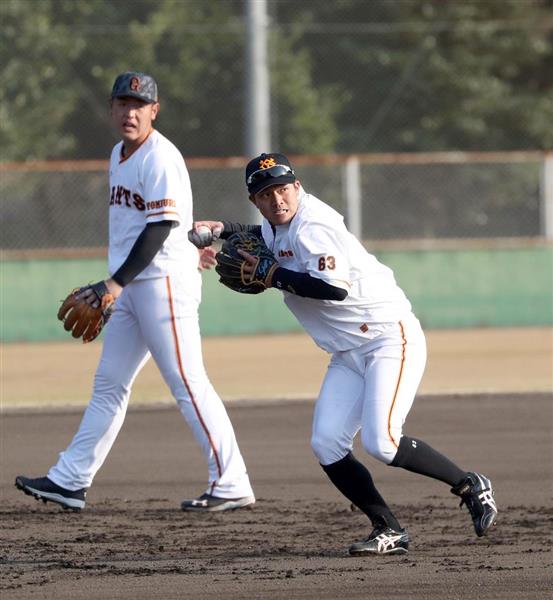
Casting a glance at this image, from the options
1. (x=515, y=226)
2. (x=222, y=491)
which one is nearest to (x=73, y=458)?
(x=222, y=491)

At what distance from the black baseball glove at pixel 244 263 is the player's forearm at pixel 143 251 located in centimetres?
Result: 58

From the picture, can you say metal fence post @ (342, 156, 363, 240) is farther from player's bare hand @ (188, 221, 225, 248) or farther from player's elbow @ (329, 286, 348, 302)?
player's elbow @ (329, 286, 348, 302)

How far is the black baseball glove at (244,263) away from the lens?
231 inches

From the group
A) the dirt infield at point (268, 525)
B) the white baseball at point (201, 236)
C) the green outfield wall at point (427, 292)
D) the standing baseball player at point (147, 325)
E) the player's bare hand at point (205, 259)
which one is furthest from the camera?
the green outfield wall at point (427, 292)

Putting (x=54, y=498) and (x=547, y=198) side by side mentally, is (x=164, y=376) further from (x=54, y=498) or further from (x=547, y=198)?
(x=547, y=198)

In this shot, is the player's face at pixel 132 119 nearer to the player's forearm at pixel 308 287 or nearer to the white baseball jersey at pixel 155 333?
the white baseball jersey at pixel 155 333

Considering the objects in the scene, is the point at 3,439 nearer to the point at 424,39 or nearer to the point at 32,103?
the point at 32,103

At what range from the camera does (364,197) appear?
18.5m

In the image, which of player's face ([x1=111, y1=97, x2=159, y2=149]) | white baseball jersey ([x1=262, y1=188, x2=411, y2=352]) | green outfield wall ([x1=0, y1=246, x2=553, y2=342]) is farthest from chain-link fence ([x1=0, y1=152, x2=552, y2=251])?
white baseball jersey ([x1=262, y1=188, x2=411, y2=352])

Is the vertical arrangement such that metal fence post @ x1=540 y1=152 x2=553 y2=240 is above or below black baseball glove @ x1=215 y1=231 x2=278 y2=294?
above

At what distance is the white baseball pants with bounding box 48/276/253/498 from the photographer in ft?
22.5

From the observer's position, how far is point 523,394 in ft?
37.4

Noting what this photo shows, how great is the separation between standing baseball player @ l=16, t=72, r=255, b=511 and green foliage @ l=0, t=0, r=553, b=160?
51.6 feet

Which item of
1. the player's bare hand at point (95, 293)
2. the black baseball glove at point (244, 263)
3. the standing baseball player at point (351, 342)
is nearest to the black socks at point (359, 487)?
the standing baseball player at point (351, 342)
